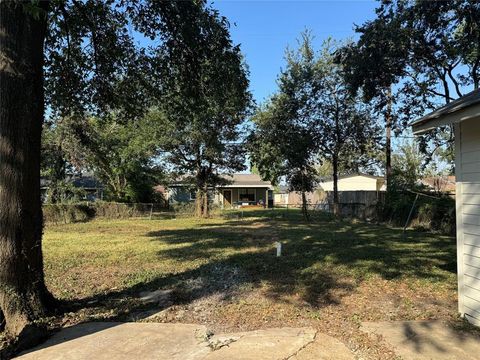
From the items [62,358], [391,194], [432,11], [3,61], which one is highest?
[432,11]

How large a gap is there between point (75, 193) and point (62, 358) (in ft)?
83.3

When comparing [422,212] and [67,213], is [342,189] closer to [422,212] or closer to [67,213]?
[422,212]

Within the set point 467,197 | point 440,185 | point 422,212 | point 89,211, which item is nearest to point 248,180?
point 89,211

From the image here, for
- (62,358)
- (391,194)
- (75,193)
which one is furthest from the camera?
(75,193)

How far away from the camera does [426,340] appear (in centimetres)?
444

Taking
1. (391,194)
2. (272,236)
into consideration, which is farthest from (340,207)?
(272,236)

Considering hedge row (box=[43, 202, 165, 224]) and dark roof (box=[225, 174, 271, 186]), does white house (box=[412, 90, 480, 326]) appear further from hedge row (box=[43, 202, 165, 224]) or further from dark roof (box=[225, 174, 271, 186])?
dark roof (box=[225, 174, 271, 186])

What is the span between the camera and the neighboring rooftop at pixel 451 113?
15.1ft

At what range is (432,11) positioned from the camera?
40.2ft

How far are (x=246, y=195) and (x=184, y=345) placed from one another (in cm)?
4366

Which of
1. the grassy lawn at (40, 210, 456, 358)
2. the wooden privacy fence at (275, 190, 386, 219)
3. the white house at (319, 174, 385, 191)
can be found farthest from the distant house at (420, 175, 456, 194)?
the grassy lawn at (40, 210, 456, 358)

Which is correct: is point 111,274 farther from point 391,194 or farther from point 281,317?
point 391,194

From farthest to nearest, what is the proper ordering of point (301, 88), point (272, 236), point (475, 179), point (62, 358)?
1. point (301, 88)
2. point (272, 236)
3. point (475, 179)
4. point (62, 358)

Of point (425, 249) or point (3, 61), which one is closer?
point (3, 61)
